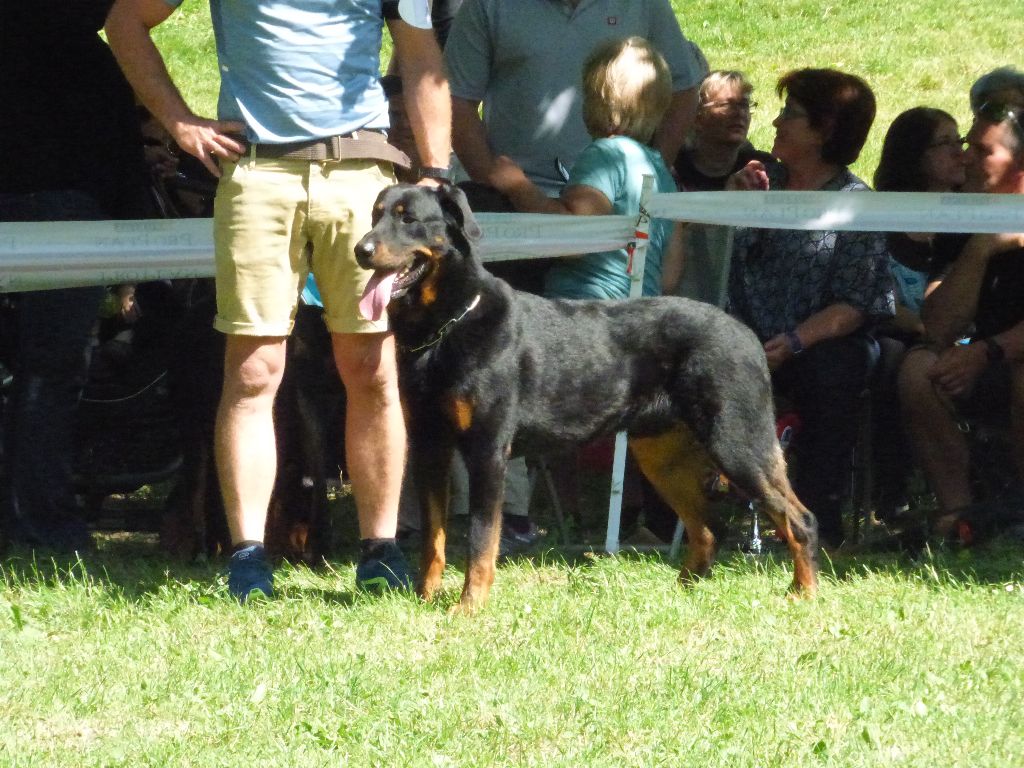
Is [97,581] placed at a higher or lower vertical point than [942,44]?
lower

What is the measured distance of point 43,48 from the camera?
5516mm

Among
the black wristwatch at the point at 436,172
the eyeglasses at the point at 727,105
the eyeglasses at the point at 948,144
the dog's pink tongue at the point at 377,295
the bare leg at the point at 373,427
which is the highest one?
the black wristwatch at the point at 436,172

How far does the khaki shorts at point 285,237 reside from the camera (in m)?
4.53

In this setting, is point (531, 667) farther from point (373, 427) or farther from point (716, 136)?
point (716, 136)

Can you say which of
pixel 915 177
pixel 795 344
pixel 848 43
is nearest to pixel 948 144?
pixel 915 177

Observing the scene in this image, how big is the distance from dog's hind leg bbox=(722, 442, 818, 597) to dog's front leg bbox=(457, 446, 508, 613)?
0.84 metres

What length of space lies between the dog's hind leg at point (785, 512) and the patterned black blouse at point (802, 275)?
931 millimetres

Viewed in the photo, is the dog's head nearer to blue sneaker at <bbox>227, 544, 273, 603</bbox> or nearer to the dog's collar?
the dog's collar

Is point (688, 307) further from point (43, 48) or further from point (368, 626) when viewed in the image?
point (43, 48)

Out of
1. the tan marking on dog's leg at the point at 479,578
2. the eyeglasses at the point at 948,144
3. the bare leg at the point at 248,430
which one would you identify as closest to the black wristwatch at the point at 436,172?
the bare leg at the point at 248,430

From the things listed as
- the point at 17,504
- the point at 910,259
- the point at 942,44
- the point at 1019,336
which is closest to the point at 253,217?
the point at 17,504

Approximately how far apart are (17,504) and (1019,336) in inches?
152

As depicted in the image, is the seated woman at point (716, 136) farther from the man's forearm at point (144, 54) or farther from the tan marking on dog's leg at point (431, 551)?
the man's forearm at point (144, 54)

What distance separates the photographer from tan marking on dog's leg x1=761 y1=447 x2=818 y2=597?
5.07 metres
